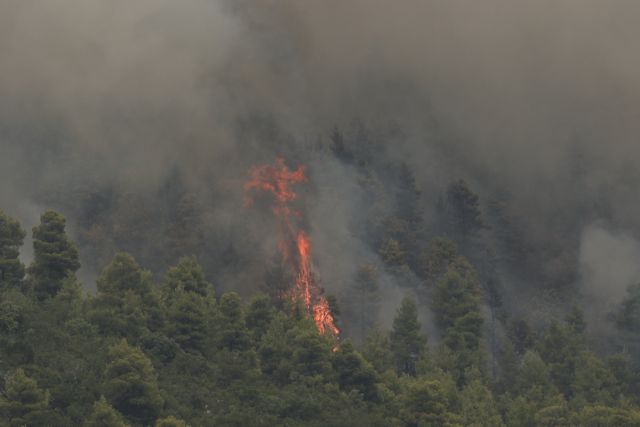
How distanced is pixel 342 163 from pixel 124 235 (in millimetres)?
38244

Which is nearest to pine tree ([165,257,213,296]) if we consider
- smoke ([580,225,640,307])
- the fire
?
the fire

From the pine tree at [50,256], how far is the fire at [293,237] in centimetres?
4212

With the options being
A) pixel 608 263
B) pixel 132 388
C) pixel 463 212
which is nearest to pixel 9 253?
pixel 132 388

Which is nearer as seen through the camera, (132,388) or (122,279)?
(132,388)

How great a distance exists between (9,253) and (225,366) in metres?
22.7

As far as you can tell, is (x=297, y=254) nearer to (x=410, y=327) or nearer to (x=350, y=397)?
(x=410, y=327)

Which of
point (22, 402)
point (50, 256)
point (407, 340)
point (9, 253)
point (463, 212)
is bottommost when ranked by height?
point (22, 402)

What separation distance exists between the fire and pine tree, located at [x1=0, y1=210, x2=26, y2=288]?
4457cm

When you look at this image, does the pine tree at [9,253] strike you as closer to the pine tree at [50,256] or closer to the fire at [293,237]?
the pine tree at [50,256]

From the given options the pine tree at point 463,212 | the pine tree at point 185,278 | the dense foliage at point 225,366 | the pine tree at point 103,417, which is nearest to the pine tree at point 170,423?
the dense foliage at point 225,366

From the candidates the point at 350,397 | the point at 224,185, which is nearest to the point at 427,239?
the point at 224,185

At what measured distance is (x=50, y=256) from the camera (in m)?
112

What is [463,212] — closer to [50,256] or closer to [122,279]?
[122,279]

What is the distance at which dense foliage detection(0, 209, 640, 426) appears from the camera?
94.4 metres
